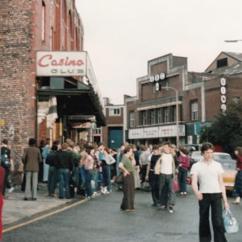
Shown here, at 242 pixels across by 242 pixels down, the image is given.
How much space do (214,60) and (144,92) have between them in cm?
1152

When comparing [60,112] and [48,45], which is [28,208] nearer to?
[48,45]

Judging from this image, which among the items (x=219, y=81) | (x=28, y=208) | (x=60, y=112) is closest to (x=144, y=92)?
(x=219, y=81)

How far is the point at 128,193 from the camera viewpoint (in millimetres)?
15930

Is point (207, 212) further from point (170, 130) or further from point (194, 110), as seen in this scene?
point (170, 130)

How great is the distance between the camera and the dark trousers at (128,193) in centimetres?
1579

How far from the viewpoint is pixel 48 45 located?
26.7 m

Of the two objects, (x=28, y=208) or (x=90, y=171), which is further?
(x=90, y=171)

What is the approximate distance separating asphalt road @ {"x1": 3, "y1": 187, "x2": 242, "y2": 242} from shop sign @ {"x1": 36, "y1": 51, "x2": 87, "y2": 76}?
23.0ft

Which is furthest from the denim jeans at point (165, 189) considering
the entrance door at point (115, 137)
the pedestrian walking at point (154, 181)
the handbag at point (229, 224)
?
the entrance door at point (115, 137)

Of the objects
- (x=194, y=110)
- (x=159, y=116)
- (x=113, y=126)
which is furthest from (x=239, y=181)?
(x=113, y=126)

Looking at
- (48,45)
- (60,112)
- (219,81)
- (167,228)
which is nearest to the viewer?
(167,228)

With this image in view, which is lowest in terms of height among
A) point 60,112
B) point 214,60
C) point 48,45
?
point 60,112

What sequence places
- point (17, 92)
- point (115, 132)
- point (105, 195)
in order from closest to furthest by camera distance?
point (105, 195)
point (17, 92)
point (115, 132)

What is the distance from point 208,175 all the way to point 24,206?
7.58 m
